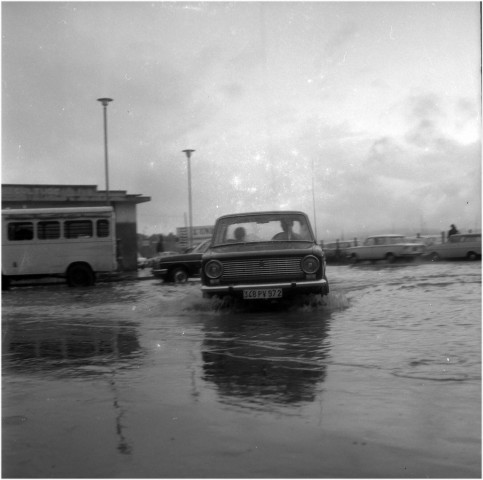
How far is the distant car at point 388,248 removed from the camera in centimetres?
3225

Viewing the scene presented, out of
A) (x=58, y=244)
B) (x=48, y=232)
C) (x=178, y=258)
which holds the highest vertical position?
(x=48, y=232)

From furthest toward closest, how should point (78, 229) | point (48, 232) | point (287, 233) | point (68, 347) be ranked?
point (78, 229) → point (48, 232) → point (287, 233) → point (68, 347)

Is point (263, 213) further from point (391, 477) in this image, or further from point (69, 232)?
point (69, 232)

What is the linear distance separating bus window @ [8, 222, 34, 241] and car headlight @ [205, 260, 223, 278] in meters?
12.1

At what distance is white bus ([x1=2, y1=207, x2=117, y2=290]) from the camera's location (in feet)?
68.3

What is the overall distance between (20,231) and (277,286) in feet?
43.2

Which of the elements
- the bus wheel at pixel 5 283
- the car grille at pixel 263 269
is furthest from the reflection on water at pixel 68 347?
the bus wheel at pixel 5 283

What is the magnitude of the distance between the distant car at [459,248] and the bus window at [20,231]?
63.7ft

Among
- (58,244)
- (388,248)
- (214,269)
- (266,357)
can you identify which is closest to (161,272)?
(58,244)

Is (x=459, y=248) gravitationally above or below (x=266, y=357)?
above

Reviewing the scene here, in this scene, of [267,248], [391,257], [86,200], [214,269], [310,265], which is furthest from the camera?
[391,257]

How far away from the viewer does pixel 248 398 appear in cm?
469

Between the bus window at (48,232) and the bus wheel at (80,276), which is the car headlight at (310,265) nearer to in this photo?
the bus wheel at (80,276)

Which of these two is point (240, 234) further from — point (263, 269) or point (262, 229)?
point (263, 269)
